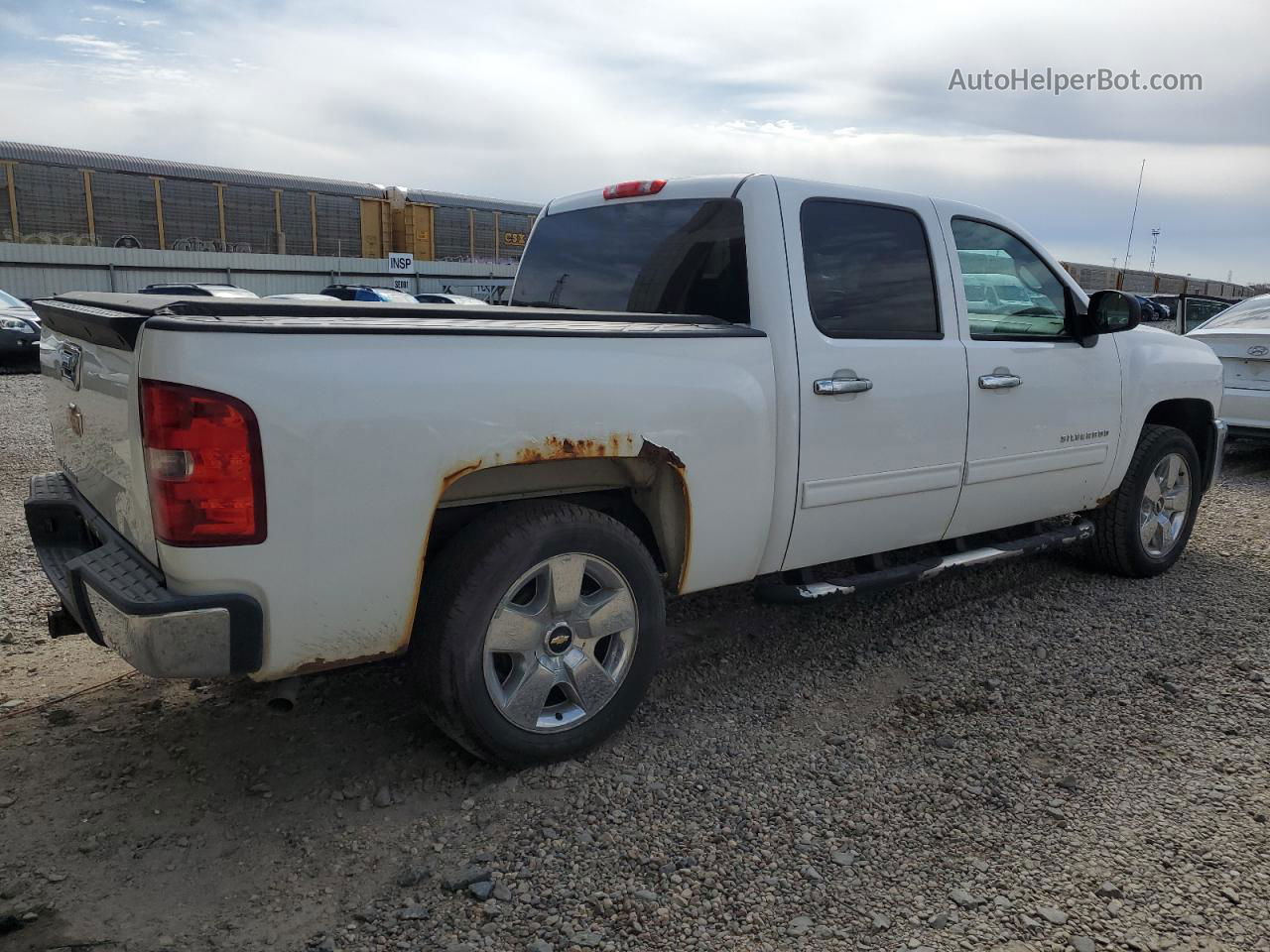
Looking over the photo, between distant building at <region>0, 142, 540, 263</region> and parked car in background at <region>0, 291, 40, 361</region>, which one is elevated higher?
distant building at <region>0, 142, 540, 263</region>

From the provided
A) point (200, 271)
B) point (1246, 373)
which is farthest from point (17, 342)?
point (200, 271)

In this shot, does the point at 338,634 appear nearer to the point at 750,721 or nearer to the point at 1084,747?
the point at 750,721

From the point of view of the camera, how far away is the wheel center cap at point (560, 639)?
306cm

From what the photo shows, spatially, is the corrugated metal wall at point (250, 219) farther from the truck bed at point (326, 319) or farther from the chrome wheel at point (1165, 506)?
the chrome wheel at point (1165, 506)

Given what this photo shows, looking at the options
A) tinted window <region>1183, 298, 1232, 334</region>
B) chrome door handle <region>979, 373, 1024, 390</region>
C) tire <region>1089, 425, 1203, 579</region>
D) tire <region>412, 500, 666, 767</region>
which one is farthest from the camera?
tinted window <region>1183, 298, 1232, 334</region>

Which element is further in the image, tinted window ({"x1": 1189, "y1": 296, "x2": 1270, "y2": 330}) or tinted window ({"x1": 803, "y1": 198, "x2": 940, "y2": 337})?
tinted window ({"x1": 1189, "y1": 296, "x2": 1270, "y2": 330})

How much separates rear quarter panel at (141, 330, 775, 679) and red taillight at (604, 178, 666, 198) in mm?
1066

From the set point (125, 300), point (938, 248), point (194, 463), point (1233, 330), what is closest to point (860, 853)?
point (194, 463)

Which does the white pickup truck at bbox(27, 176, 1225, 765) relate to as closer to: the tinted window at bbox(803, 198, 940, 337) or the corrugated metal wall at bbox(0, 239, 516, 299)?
the tinted window at bbox(803, 198, 940, 337)

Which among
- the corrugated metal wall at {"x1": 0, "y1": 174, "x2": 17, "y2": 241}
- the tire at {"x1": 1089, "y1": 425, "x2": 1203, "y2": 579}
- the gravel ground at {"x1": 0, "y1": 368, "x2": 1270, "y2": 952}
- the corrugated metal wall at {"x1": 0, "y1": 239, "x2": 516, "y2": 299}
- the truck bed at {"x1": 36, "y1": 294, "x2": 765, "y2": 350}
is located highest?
the corrugated metal wall at {"x1": 0, "y1": 174, "x2": 17, "y2": 241}

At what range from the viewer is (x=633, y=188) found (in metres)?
4.09

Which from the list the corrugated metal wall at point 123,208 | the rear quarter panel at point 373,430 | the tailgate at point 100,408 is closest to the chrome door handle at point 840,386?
the rear quarter panel at point 373,430

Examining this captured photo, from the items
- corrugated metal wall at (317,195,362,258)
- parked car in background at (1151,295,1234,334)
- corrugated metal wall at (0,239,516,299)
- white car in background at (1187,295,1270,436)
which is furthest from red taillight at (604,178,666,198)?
corrugated metal wall at (317,195,362,258)

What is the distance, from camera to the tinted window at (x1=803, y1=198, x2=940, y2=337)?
3.72 m
